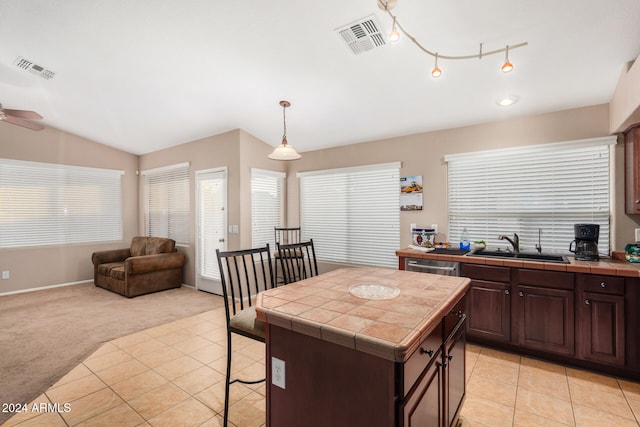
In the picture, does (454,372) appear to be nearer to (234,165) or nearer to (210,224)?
(234,165)

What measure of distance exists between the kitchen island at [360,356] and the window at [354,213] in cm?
266

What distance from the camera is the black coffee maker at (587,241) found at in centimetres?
277

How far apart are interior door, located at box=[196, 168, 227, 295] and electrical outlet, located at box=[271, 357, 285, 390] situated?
3.65 meters

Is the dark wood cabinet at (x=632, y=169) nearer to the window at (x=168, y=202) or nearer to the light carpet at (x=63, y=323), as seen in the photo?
the light carpet at (x=63, y=323)

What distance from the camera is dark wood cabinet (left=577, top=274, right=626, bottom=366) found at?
2.43 m

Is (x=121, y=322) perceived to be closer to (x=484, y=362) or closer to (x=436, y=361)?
(x=436, y=361)

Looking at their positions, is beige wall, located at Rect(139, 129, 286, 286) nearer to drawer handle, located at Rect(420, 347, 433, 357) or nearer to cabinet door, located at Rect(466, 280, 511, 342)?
cabinet door, located at Rect(466, 280, 511, 342)

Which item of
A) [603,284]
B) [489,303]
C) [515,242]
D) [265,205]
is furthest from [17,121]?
[603,284]

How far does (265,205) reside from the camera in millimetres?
5008

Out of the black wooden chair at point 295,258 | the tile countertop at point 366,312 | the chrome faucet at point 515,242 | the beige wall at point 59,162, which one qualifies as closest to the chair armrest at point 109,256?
the beige wall at point 59,162

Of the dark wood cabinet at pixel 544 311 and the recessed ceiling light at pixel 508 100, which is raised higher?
the recessed ceiling light at pixel 508 100

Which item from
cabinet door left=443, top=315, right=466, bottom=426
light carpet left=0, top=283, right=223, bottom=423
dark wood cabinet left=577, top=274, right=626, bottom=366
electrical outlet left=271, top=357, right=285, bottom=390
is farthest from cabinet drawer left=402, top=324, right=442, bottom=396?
light carpet left=0, top=283, right=223, bottom=423

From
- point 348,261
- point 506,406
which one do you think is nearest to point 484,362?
point 506,406

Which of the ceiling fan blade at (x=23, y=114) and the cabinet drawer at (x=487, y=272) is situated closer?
the cabinet drawer at (x=487, y=272)
